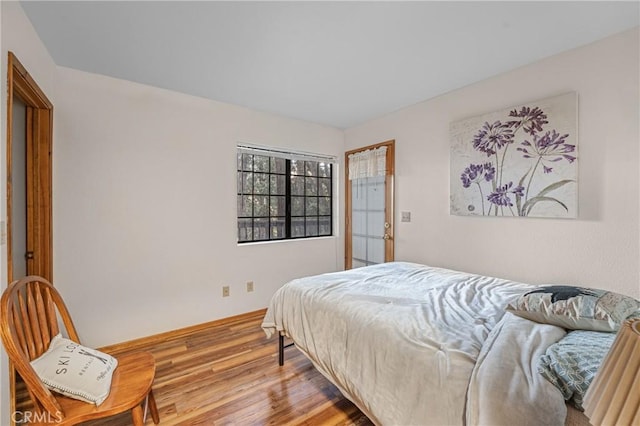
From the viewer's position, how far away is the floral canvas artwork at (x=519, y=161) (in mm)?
2014

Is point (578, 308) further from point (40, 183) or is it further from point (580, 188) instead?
point (40, 183)

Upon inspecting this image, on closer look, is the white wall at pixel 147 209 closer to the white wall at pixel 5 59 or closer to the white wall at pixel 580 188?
the white wall at pixel 5 59

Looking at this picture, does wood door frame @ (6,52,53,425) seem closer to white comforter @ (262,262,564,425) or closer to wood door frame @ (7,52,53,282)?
wood door frame @ (7,52,53,282)

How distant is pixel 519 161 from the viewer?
7.34 ft

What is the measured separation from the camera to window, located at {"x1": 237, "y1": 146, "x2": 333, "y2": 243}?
130 inches

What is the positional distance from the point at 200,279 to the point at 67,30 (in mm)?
2193

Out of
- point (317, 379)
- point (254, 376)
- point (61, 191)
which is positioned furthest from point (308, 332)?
point (61, 191)

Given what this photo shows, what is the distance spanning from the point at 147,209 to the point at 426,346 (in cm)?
258

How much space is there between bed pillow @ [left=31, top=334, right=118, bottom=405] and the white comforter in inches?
40.9

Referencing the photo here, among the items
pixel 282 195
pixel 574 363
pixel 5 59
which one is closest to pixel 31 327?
pixel 5 59

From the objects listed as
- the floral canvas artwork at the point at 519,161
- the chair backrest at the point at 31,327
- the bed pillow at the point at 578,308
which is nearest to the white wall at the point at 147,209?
the chair backrest at the point at 31,327

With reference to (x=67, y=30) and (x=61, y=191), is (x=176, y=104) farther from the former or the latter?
(x=61, y=191)

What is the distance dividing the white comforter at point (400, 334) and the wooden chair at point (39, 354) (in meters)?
0.89

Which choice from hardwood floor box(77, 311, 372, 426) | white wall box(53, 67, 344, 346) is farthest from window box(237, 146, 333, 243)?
hardwood floor box(77, 311, 372, 426)
